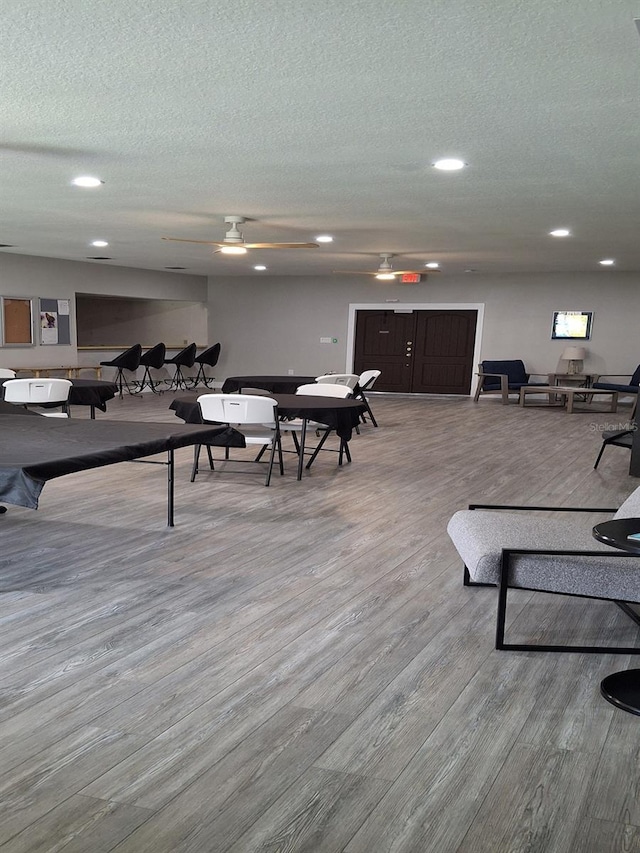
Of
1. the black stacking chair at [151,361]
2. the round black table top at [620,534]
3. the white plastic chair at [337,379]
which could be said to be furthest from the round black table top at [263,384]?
the round black table top at [620,534]

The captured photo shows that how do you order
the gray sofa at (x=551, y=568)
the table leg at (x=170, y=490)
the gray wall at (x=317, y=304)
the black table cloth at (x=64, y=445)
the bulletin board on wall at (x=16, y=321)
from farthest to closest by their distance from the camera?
the gray wall at (x=317, y=304) < the bulletin board on wall at (x=16, y=321) < the table leg at (x=170, y=490) < the black table cloth at (x=64, y=445) < the gray sofa at (x=551, y=568)

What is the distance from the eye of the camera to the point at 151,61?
287 centimetres

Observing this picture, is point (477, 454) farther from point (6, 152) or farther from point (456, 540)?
point (6, 152)

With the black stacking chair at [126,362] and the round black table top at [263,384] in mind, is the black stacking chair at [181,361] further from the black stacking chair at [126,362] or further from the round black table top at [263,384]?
the round black table top at [263,384]

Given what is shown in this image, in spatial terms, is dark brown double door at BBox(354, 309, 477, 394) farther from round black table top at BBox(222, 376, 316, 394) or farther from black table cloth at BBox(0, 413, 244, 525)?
black table cloth at BBox(0, 413, 244, 525)

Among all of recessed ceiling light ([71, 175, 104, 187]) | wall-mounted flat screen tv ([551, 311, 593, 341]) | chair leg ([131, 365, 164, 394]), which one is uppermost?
recessed ceiling light ([71, 175, 104, 187])

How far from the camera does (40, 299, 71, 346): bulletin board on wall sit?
37.9 feet

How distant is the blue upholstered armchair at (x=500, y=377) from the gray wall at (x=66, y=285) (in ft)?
20.8

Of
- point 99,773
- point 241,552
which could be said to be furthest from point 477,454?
point 99,773

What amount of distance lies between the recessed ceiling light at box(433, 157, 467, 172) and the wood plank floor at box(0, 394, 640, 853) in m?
2.32

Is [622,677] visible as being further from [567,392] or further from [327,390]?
[567,392]

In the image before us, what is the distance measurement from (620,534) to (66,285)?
1118cm

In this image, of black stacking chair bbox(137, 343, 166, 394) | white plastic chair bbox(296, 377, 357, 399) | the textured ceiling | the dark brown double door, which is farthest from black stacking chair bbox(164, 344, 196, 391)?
white plastic chair bbox(296, 377, 357, 399)

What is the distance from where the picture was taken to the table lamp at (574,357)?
12.7 m
